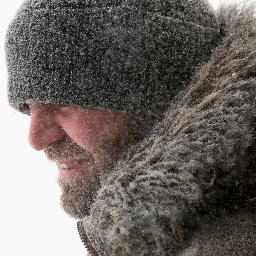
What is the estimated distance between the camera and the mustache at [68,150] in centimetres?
102

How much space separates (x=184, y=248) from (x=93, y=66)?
53 centimetres

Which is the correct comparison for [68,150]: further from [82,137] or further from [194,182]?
[194,182]

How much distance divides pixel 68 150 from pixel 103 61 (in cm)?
34

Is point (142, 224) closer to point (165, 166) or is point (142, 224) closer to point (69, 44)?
point (165, 166)

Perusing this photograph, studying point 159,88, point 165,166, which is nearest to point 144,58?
point 159,88

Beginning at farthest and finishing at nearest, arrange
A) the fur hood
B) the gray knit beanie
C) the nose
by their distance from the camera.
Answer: the nose
the gray knit beanie
the fur hood

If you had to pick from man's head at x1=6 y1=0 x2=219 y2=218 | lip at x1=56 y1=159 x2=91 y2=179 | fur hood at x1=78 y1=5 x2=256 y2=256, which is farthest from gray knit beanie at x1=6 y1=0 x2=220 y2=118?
lip at x1=56 y1=159 x2=91 y2=179

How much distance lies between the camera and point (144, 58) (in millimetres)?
864

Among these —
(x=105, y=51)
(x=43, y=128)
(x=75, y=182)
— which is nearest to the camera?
(x=105, y=51)

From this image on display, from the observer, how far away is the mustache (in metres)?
1.02

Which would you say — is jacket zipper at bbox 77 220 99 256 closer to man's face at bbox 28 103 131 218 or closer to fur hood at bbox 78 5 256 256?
fur hood at bbox 78 5 256 256

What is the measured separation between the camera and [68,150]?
103 centimetres

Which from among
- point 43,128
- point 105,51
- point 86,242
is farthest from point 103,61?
point 86,242

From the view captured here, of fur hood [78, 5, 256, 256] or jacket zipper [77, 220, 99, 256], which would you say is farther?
jacket zipper [77, 220, 99, 256]
